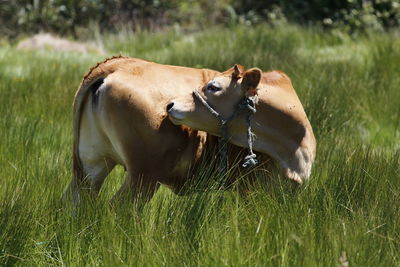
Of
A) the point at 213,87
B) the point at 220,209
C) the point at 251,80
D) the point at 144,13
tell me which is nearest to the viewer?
the point at 220,209

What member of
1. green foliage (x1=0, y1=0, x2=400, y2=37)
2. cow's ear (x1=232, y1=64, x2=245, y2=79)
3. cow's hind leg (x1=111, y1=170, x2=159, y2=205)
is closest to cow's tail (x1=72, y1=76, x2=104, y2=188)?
cow's hind leg (x1=111, y1=170, x2=159, y2=205)

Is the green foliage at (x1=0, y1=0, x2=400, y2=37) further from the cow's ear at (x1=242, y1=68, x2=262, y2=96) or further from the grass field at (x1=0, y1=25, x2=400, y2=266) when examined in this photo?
the cow's ear at (x1=242, y1=68, x2=262, y2=96)

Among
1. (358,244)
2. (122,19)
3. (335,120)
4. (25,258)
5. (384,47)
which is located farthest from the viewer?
(122,19)

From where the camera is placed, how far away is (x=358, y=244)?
3955 mm

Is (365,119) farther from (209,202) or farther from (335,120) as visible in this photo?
(209,202)

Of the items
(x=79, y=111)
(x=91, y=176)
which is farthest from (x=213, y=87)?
(x=91, y=176)

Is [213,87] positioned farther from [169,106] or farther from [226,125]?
[169,106]

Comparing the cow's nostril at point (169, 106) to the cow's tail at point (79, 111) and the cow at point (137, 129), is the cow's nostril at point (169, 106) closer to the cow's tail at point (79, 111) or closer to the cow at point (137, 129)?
the cow at point (137, 129)

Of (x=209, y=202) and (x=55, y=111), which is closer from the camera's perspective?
(x=209, y=202)

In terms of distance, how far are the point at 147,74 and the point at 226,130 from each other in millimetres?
625

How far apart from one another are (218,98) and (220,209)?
78 cm

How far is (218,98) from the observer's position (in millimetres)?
5020

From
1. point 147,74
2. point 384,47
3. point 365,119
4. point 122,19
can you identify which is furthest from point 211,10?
point 147,74

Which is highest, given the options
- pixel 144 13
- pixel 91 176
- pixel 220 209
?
pixel 220 209
